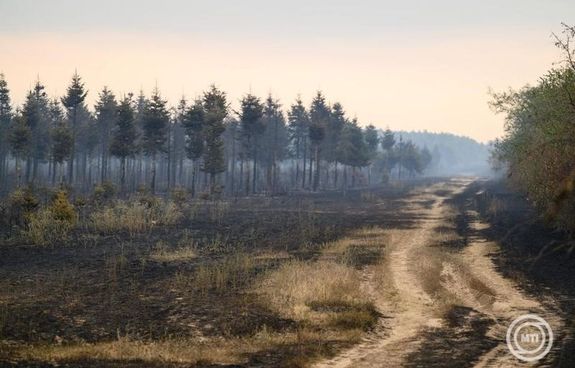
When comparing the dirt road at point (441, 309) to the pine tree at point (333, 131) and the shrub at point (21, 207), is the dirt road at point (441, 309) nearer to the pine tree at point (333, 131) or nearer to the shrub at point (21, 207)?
the shrub at point (21, 207)

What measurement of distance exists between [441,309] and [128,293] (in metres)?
9.63

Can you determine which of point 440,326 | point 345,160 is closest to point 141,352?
point 440,326

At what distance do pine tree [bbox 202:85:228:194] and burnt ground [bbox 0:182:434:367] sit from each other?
2350cm

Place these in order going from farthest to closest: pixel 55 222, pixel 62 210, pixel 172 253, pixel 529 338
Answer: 1. pixel 62 210
2. pixel 55 222
3. pixel 172 253
4. pixel 529 338

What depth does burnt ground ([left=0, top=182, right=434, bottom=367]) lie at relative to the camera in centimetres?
1203

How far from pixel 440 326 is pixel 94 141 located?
209ft

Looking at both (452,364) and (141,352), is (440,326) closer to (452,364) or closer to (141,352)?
(452,364)

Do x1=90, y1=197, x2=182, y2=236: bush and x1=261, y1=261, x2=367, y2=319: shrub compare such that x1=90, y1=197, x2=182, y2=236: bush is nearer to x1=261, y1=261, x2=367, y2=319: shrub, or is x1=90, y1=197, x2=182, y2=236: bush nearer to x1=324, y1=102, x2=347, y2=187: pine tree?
x1=261, y1=261, x2=367, y2=319: shrub

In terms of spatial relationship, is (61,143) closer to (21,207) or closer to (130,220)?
(21,207)

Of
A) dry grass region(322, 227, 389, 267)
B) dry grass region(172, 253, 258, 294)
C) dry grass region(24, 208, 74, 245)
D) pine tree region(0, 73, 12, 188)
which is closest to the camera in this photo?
dry grass region(172, 253, 258, 294)

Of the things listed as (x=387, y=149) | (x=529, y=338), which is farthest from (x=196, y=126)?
(x=387, y=149)

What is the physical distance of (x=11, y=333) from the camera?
38.3ft

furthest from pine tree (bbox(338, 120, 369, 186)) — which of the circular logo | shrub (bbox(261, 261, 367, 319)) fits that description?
the circular logo

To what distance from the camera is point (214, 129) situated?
180 feet
